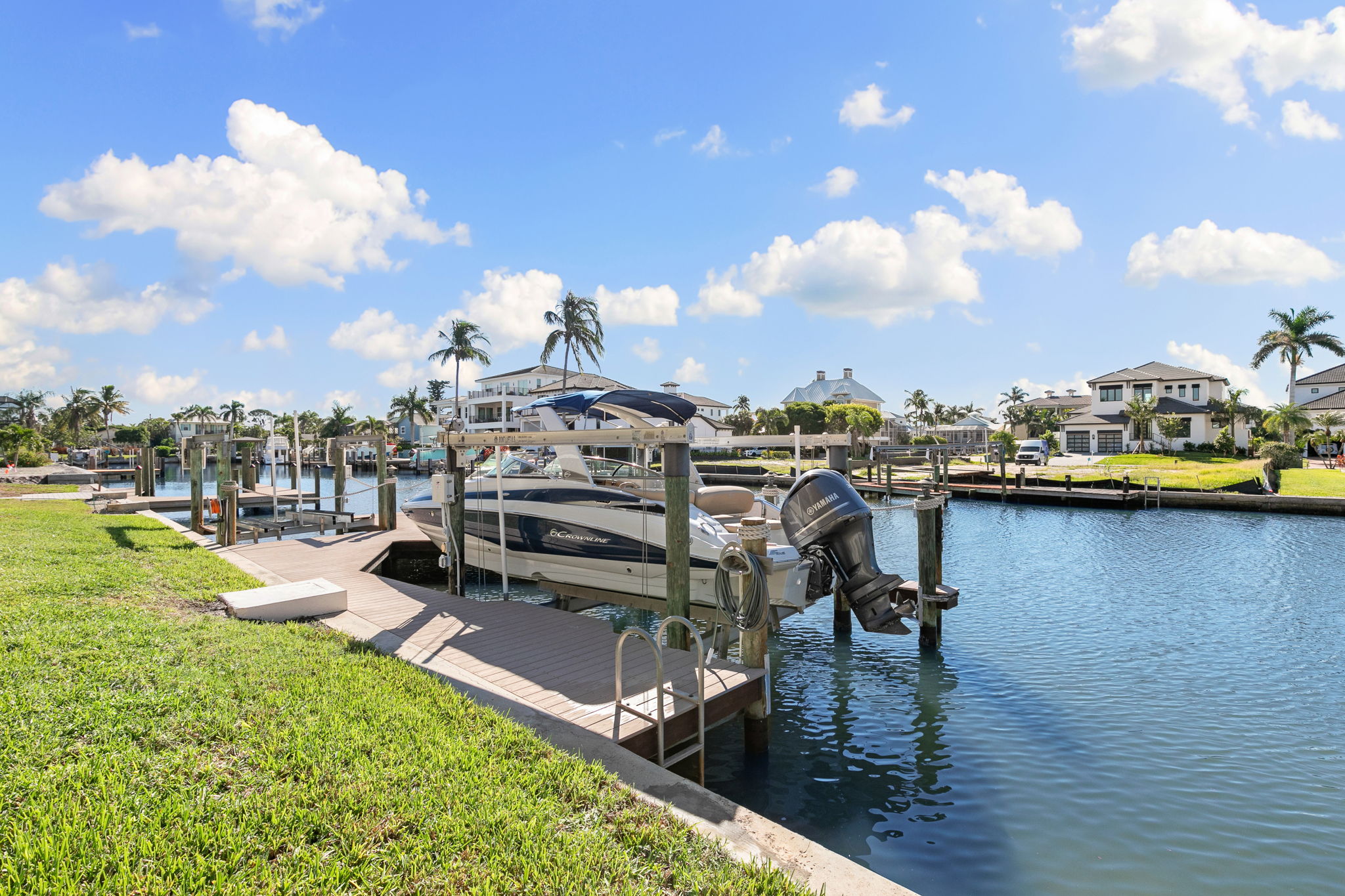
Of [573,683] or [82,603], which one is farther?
[82,603]

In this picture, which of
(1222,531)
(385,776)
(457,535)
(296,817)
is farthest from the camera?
(1222,531)

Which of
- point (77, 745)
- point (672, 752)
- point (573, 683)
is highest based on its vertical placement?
point (77, 745)

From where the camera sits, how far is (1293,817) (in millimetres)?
6047

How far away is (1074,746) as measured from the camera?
7.37m

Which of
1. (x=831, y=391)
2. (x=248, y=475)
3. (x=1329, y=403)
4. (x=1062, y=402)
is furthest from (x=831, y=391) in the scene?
(x=248, y=475)

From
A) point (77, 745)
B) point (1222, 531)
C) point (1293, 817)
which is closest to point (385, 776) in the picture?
point (77, 745)

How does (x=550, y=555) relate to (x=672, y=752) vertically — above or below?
above

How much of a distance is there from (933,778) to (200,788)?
19.9 feet

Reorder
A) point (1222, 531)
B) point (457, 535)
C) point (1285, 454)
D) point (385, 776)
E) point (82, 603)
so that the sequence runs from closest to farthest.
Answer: point (385, 776) < point (82, 603) < point (457, 535) < point (1222, 531) < point (1285, 454)

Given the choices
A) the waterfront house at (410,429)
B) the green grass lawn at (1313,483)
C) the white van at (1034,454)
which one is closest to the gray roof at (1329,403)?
the white van at (1034,454)

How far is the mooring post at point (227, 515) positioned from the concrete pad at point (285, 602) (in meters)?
6.17

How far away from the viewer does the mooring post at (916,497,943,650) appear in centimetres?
1041

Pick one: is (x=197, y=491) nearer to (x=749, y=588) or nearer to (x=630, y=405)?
(x=630, y=405)

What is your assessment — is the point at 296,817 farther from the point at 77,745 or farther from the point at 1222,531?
the point at 1222,531
